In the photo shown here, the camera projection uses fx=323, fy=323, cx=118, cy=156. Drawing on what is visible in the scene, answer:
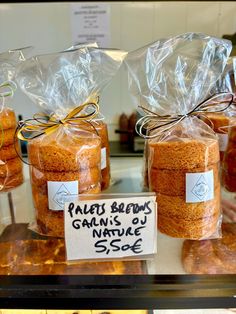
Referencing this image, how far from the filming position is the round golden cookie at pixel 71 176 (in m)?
0.56

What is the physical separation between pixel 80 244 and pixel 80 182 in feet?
0.36

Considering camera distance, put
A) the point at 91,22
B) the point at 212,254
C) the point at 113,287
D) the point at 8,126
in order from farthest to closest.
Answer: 1. the point at 91,22
2. the point at 8,126
3. the point at 212,254
4. the point at 113,287

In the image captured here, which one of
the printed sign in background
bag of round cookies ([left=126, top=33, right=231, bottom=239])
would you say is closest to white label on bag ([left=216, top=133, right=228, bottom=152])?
bag of round cookies ([left=126, top=33, right=231, bottom=239])

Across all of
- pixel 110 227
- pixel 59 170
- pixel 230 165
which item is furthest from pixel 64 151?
pixel 230 165

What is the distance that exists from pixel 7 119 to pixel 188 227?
433mm

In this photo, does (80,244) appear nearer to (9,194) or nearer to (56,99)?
(56,99)

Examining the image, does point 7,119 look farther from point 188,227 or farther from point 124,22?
point 124,22

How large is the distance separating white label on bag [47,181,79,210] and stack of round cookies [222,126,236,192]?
1.14ft

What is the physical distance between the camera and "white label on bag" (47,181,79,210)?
0.56m

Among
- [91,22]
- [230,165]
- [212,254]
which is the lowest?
[212,254]

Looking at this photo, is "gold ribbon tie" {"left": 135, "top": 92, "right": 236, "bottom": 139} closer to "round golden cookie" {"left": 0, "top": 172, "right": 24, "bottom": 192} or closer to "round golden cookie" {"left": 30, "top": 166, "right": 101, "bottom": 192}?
"round golden cookie" {"left": 30, "top": 166, "right": 101, "bottom": 192}

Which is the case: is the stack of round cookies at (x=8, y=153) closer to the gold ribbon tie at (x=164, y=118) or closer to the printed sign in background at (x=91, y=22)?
the gold ribbon tie at (x=164, y=118)

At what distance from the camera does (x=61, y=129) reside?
0.61m

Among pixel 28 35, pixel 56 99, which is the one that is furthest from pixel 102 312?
pixel 28 35
